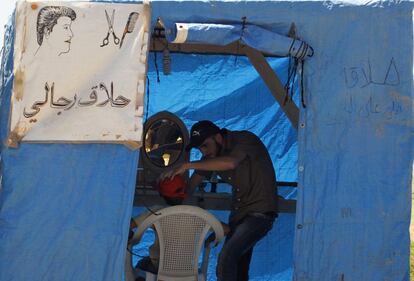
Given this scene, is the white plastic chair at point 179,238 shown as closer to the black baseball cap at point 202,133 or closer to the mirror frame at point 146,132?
the black baseball cap at point 202,133

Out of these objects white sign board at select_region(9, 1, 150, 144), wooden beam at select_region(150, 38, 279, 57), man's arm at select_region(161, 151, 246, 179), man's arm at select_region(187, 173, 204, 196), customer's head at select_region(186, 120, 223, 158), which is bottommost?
man's arm at select_region(187, 173, 204, 196)

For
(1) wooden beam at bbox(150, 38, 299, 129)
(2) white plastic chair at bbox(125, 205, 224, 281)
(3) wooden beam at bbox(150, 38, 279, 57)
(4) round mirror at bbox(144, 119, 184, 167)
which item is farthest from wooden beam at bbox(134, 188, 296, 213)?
(3) wooden beam at bbox(150, 38, 279, 57)

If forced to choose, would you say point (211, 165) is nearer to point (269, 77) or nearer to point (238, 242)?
point (238, 242)

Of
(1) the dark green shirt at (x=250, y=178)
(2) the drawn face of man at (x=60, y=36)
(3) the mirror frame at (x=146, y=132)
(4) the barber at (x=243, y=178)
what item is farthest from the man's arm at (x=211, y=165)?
(2) the drawn face of man at (x=60, y=36)

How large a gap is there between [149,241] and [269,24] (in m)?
3.04

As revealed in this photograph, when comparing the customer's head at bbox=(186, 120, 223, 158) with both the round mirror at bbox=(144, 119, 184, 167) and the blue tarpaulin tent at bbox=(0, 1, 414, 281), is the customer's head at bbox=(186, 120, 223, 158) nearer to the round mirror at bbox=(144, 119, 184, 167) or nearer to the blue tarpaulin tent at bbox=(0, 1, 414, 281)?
the round mirror at bbox=(144, 119, 184, 167)

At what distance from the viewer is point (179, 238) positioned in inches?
205

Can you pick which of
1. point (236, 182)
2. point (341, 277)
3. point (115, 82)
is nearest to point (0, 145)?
point (115, 82)

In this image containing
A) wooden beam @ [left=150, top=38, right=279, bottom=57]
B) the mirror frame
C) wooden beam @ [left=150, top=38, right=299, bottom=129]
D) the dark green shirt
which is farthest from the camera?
wooden beam @ [left=150, top=38, right=279, bottom=57]

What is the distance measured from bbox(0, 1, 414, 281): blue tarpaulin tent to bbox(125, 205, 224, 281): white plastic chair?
1.39ft

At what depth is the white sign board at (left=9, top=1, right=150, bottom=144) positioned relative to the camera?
15.7 feet

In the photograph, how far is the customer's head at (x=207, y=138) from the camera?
5.83 m

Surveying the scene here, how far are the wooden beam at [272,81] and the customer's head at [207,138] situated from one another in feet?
2.49

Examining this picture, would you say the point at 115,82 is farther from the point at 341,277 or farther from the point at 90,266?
the point at 341,277
